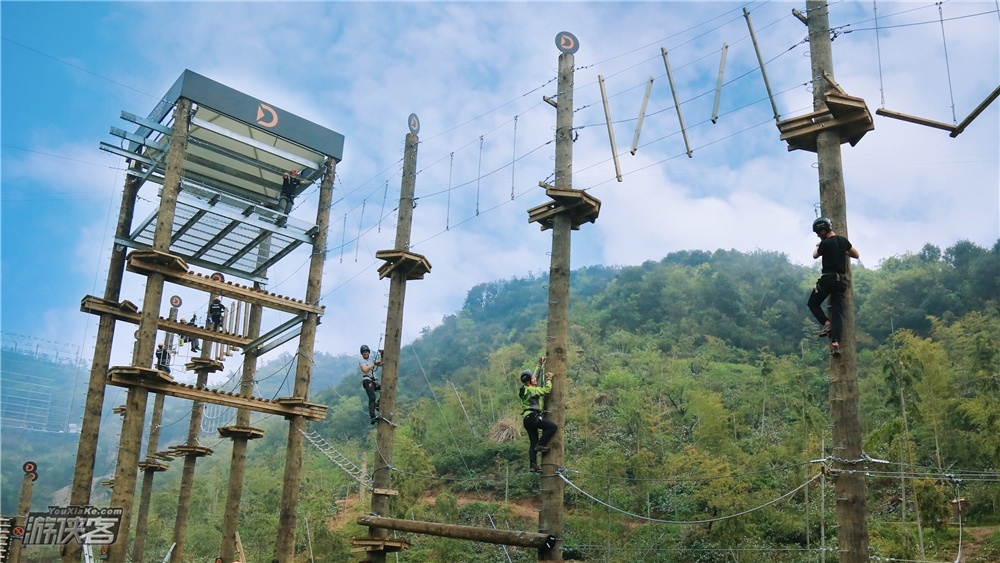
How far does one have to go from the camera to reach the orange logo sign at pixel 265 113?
14547 millimetres

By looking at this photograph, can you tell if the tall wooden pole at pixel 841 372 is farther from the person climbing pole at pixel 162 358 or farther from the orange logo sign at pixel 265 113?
the person climbing pole at pixel 162 358

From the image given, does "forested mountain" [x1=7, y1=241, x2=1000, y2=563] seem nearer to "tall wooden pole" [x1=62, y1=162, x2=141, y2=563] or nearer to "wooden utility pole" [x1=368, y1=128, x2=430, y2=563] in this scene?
"wooden utility pole" [x1=368, y1=128, x2=430, y2=563]

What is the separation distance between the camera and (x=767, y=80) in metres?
8.60

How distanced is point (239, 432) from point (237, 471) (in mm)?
1127

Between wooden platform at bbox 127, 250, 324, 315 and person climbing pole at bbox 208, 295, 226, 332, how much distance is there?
2.91m

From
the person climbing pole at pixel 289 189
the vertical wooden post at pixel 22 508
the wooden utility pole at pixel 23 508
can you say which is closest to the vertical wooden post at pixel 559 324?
the person climbing pole at pixel 289 189

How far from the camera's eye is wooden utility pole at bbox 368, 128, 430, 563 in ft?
36.8

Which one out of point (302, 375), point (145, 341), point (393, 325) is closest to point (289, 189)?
point (302, 375)

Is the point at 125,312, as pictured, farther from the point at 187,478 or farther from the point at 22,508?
the point at 187,478

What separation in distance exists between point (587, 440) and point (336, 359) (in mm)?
113584

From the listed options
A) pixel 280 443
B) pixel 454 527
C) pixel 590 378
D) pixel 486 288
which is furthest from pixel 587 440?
pixel 486 288

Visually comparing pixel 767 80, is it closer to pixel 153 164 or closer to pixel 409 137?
pixel 409 137

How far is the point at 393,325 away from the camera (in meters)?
12.0

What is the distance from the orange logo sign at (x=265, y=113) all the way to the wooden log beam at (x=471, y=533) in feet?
26.5
